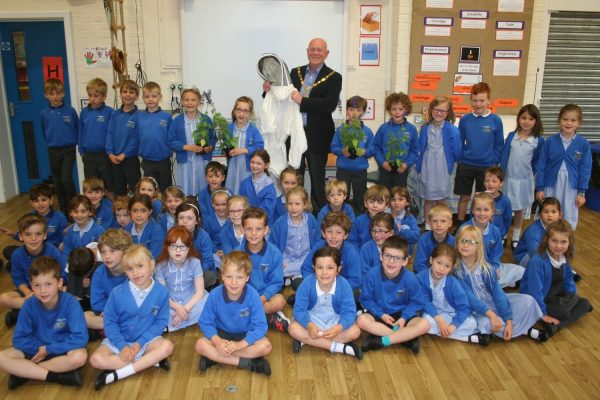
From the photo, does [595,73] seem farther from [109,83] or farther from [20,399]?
[20,399]

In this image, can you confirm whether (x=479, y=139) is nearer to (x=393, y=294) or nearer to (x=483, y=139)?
(x=483, y=139)

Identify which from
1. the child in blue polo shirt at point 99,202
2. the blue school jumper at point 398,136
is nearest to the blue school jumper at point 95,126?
the child in blue polo shirt at point 99,202

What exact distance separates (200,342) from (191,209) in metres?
1.18

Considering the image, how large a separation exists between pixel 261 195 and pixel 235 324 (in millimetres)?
1740

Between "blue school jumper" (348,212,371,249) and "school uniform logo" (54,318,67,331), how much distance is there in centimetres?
227

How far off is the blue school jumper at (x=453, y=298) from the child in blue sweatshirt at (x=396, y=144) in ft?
5.43

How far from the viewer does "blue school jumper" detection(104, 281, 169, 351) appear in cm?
317

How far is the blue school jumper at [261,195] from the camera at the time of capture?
4816 mm

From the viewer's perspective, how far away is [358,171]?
5.16m

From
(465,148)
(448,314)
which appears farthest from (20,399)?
(465,148)

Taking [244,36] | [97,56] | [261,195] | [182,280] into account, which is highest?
[244,36]

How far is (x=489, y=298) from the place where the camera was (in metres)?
3.75

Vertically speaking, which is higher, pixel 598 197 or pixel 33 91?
pixel 33 91

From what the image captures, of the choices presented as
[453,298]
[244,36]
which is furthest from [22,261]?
[244,36]
